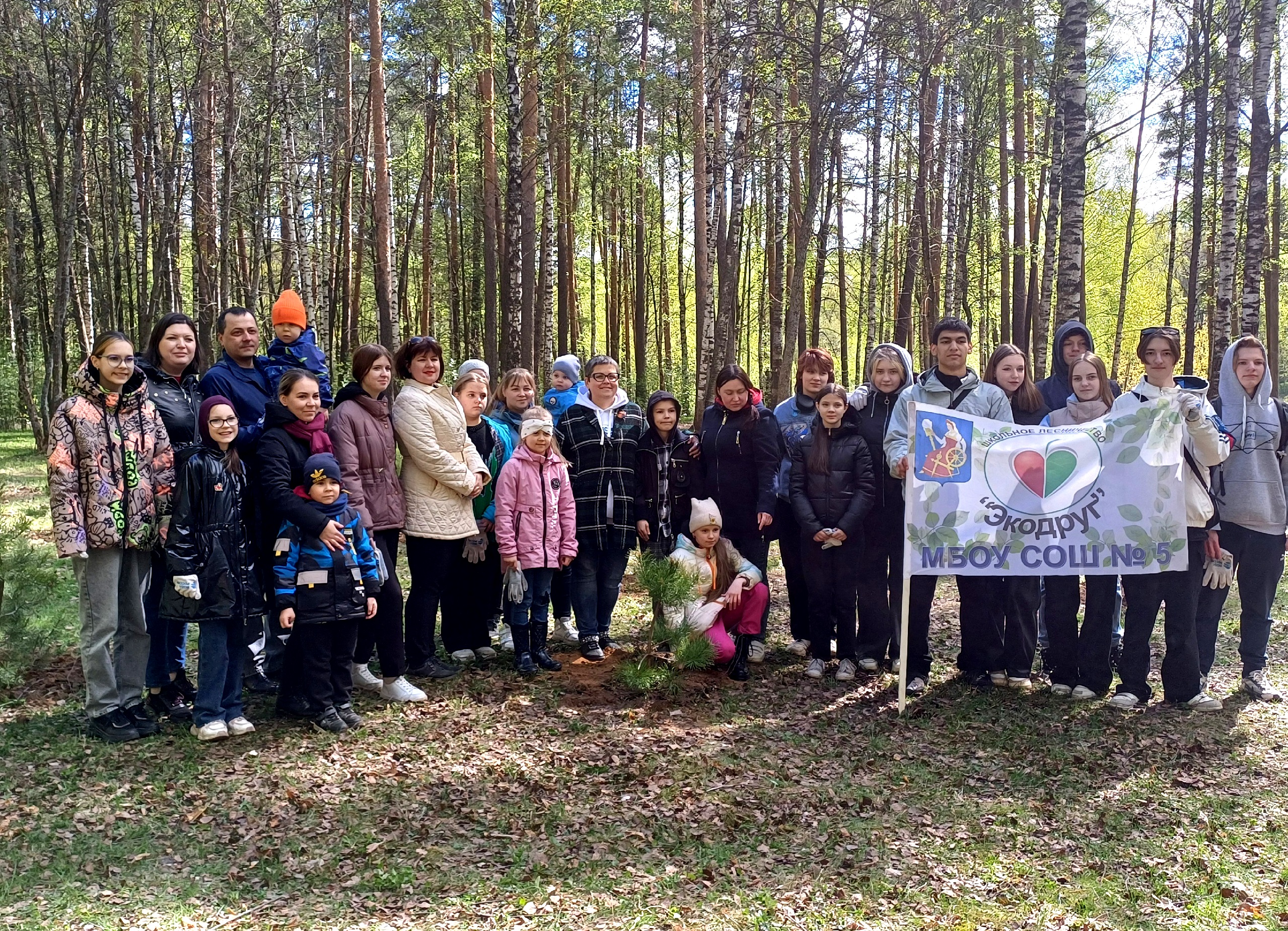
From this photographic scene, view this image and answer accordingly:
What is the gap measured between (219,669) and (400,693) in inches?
42.6

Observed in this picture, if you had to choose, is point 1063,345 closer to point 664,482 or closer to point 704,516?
point 704,516

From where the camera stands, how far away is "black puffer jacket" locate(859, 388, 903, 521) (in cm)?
577

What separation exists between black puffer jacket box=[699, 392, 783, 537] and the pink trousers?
0.49 meters

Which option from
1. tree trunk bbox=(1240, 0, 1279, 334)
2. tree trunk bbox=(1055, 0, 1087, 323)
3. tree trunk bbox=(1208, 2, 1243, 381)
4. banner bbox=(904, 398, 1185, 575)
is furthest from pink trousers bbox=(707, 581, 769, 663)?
tree trunk bbox=(1240, 0, 1279, 334)

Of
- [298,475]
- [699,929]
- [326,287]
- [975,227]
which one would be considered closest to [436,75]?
[326,287]

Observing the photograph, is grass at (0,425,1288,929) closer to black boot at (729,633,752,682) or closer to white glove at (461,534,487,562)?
black boot at (729,633,752,682)

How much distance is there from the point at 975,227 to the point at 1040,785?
66.3 ft

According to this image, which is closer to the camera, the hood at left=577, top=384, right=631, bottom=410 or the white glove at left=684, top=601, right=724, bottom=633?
the white glove at left=684, top=601, right=724, bottom=633

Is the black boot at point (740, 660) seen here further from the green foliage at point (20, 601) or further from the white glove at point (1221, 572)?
the green foliage at point (20, 601)

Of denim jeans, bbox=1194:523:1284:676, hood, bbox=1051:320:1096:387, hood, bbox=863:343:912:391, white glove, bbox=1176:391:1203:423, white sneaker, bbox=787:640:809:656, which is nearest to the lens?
white glove, bbox=1176:391:1203:423

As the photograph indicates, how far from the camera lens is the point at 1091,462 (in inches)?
208

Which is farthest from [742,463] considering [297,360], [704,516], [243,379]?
[243,379]

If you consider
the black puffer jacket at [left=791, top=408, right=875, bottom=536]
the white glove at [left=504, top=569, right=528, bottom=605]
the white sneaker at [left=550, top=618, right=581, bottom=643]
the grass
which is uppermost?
the black puffer jacket at [left=791, top=408, right=875, bottom=536]

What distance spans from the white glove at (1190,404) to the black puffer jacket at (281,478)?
510cm
